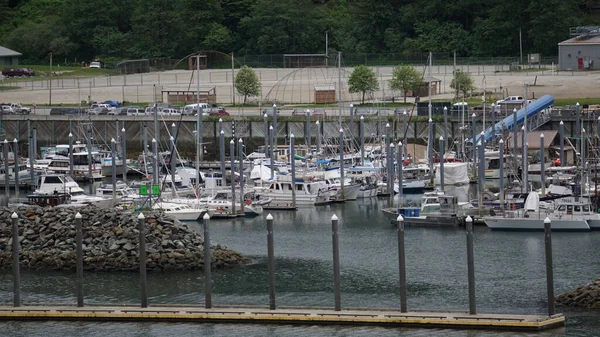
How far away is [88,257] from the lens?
5672cm

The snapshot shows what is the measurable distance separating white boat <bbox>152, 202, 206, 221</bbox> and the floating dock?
878 inches

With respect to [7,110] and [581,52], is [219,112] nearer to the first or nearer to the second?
[7,110]

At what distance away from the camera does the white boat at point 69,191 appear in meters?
73.7

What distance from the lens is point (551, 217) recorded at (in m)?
65.6

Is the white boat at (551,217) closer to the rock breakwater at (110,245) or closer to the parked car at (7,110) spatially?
the rock breakwater at (110,245)

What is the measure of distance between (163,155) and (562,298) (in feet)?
145

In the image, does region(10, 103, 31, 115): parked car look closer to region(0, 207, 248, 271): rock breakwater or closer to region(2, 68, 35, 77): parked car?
region(2, 68, 35, 77): parked car

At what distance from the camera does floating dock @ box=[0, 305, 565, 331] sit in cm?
4404

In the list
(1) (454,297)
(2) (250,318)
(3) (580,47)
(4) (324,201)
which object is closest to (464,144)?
(4) (324,201)

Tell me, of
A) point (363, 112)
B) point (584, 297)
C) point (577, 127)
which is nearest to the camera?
point (584, 297)

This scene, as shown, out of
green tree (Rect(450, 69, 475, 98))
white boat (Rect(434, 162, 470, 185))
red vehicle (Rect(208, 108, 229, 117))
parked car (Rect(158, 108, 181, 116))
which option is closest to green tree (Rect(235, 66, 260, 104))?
red vehicle (Rect(208, 108, 229, 117))

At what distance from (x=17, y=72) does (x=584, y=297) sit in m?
85.0

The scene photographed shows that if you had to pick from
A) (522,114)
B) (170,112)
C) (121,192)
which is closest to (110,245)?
(121,192)

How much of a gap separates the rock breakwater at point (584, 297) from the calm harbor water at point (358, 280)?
50 centimetres
